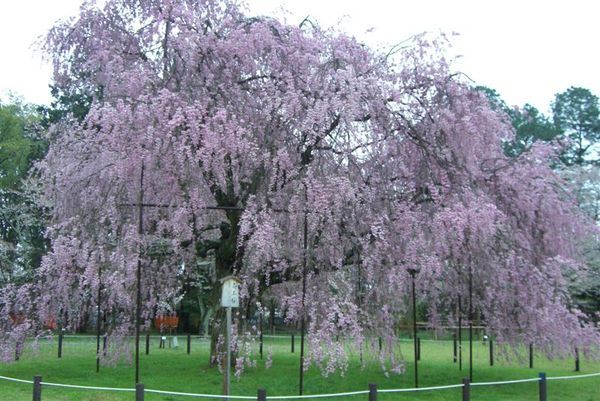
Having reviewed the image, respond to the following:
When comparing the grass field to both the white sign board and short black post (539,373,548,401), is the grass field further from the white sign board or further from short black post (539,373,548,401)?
the white sign board

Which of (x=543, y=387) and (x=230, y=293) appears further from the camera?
(x=543, y=387)

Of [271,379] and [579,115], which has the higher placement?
[579,115]

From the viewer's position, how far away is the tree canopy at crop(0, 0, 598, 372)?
11805mm

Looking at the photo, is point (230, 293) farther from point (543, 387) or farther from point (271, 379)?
point (271, 379)

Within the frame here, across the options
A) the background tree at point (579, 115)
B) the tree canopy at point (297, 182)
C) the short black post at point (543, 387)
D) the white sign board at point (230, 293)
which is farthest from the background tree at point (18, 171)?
the background tree at point (579, 115)

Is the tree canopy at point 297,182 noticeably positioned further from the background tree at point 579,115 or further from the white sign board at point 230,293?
the background tree at point 579,115

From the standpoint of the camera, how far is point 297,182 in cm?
1188

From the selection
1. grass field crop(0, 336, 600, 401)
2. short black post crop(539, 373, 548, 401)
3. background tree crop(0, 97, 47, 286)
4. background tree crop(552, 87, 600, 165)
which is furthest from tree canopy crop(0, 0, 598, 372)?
background tree crop(552, 87, 600, 165)

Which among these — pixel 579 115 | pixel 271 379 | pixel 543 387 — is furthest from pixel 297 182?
pixel 579 115

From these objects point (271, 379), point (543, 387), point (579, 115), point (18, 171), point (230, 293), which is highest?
point (579, 115)

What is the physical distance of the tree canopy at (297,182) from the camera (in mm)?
11805

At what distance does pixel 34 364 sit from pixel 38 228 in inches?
A: 656

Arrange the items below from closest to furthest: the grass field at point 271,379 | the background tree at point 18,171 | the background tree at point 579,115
A: the grass field at point 271,379 < the background tree at point 18,171 < the background tree at point 579,115

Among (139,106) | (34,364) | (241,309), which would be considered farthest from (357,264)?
(34,364)
